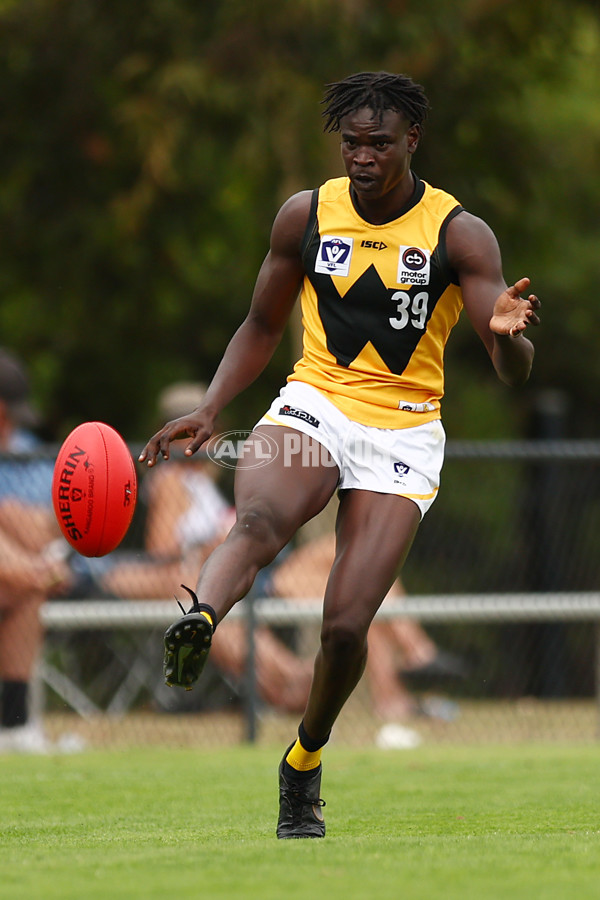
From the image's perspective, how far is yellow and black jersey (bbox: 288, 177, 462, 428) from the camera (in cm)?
557

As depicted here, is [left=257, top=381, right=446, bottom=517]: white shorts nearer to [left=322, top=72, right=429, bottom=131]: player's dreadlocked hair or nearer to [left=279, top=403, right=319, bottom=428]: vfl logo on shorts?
[left=279, top=403, right=319, bottom=428]: vfl logo on shorts

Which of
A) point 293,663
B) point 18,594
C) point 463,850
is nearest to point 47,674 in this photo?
point 18,594

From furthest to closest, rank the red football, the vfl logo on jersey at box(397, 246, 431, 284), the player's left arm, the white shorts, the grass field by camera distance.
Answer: the red football, the vfl logo on jersey at box(397, 246, 431, 284), the white shorts, the player's left arm, the grass field

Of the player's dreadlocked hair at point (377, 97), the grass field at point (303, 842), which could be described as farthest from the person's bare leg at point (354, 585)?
the player's dreadlocked hair at point (377, 97)

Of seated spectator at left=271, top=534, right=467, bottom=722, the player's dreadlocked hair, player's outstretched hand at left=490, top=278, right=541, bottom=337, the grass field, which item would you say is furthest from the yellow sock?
seated spectator at left=271, top=534, right=467, bottom=722

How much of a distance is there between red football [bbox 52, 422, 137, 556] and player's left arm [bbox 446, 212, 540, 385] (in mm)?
1465

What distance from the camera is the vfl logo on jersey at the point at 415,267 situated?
555 cm

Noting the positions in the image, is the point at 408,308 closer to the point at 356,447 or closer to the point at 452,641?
the point at 356,447

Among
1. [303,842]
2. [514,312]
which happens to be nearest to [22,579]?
[303,842]

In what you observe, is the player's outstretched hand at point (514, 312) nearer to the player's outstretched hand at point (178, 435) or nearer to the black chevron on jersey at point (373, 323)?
the black chevron on jersey at point (373, 323)

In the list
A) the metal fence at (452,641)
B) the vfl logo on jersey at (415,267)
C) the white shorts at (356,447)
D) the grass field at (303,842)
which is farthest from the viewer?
Answer: the metal fence at (452,641)

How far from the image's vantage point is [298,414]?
5465 mm

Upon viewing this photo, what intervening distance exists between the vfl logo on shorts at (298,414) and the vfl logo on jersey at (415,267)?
1.97 feet

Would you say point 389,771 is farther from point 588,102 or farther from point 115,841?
point 588,102
